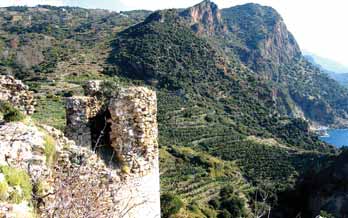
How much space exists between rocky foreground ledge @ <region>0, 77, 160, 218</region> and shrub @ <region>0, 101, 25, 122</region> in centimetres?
16

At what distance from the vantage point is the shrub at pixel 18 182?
4.10 m

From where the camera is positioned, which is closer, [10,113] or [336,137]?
[10,113]

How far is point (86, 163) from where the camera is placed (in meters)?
5.67

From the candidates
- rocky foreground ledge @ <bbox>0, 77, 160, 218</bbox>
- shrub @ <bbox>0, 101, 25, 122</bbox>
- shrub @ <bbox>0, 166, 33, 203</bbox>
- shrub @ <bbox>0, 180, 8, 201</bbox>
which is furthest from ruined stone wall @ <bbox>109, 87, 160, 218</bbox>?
shrub @ <bbox>0, 180, 8, 201</bbox>

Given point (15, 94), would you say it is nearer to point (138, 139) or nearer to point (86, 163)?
point (138, 139)

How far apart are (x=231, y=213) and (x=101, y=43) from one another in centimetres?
7776

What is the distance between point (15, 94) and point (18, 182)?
404cm

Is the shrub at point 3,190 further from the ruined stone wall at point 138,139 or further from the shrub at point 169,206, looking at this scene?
the shrub at point 169,206

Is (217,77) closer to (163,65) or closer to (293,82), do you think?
(163,65)

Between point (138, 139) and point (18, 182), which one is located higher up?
point (18, 182)

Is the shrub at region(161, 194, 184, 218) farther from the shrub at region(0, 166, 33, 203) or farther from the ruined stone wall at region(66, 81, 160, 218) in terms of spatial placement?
the shrub at region(0, 166, 33, 203)

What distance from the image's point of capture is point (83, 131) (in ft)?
24.2

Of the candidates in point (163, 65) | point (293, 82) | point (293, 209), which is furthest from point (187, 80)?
point (293, 82)

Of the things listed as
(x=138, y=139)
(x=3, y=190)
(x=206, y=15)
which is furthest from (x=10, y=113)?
(x=206, y=15)
